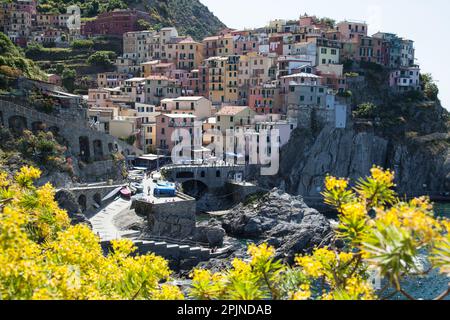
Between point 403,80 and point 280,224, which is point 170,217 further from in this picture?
point 403,80

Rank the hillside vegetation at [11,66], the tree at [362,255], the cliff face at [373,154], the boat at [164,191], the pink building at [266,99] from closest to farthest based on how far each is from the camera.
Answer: the tree at [362,255] < the boat at [164,191] < the hillside vegetation at [11,66] < the cliff face at [373,154] < the pink building at [266,99]

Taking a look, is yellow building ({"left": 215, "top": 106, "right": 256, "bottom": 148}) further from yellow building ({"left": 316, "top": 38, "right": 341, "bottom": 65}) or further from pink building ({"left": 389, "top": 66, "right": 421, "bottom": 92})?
pink building ({"left": 389, "top": 66, "right": 421, "bottom": 92})

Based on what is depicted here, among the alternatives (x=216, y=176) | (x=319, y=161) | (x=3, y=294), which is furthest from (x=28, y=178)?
(x=319, y=161)

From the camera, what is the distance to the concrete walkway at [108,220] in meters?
45.7

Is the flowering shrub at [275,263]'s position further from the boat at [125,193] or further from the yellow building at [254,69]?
the yellow building at [254,69]

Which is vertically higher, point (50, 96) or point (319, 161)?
point (50, 96)

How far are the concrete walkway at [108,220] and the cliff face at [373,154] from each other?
23477 mm

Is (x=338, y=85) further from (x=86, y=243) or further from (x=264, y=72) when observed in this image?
(x=86, y=243)

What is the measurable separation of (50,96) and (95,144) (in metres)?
6.64

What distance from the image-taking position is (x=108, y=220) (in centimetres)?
5053

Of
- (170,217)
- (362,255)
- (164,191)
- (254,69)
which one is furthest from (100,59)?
(362,255)

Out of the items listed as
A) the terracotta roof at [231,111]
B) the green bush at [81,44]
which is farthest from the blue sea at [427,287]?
the green bush at [81,44]

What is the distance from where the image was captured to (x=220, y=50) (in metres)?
97.4


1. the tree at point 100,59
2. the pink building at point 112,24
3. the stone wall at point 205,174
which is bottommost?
the stone wall at point 205,174
